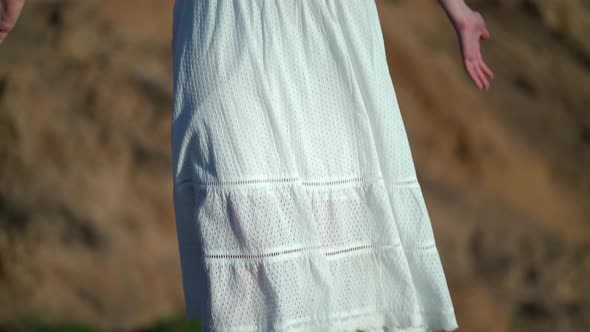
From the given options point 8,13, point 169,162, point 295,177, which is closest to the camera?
point 295,177

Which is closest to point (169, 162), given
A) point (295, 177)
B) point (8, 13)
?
point (8, 13)

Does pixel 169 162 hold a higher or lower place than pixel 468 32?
lower

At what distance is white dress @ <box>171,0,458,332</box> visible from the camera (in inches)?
80.4

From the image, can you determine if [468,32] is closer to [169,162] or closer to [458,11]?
[458,11]

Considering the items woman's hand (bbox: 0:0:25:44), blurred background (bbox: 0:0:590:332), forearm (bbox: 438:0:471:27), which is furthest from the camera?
blurred background (bbox: 0:0:590:332)

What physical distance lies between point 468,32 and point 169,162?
9.30ft

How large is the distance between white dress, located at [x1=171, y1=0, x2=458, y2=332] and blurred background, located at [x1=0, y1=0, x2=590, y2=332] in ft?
8.73

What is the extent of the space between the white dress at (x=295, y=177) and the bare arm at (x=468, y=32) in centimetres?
19

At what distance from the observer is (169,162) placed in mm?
4992

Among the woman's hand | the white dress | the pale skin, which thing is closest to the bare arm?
the pale skin

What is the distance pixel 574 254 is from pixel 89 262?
2793mm

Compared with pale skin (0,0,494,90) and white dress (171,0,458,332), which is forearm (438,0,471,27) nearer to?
pale skin (0,0,494,90)

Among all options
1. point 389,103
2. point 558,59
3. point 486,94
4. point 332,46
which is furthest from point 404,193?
point 558,59

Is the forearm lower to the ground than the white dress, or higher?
higher
